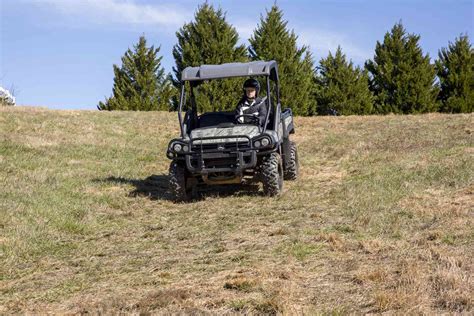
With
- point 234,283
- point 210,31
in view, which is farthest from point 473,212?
point 210,31

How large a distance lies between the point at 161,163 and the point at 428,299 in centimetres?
1150

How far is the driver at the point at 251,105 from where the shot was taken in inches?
417

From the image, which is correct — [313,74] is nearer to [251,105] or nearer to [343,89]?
[343,89]

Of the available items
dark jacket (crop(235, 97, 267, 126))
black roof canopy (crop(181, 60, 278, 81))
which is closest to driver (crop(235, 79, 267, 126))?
dark jacket (crop(235, 97, 267, 126))

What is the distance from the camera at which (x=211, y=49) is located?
3409cm

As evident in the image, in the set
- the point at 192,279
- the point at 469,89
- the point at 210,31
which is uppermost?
the point at 210,31

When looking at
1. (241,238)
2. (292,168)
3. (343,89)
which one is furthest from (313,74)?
(241,238)

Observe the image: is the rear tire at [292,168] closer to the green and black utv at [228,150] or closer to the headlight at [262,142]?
the green and black utv at [228,150]

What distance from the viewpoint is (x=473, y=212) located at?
7.41 metres

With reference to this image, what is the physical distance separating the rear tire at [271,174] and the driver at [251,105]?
101 cm

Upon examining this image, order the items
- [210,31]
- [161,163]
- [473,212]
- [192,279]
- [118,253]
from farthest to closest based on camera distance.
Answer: [210,31]
[161,163]
[473,212]
[118,253]
[192,279]

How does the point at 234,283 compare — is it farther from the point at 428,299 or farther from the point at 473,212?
the point at 473,212

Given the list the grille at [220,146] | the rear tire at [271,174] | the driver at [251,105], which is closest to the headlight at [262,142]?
the grille at [220,146]

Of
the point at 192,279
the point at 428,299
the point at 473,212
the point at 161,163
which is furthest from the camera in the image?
the point at 161,163
